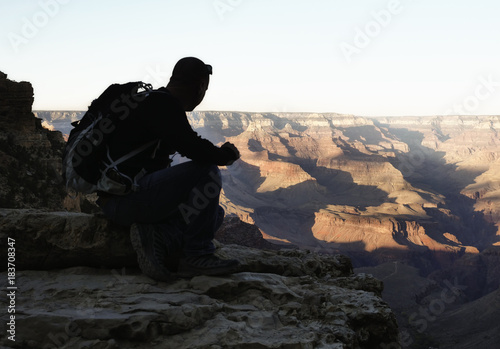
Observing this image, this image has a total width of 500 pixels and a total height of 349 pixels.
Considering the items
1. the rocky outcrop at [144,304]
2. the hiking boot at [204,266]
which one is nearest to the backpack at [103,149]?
the rocky outcrop at [144,304]

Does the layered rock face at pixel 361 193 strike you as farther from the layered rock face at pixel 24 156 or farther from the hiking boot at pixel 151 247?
the hiking boot at pixel 151 247

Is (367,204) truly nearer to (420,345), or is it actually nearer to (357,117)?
(420,345)

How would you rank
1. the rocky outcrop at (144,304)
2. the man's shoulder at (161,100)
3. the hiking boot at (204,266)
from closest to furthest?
the rocky outcrop at (144,304), the man's shoulder at (161,100), the hiking boot at (204,266)

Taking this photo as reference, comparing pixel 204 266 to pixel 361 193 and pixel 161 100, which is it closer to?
pixel 161 100

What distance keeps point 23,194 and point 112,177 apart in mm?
14538

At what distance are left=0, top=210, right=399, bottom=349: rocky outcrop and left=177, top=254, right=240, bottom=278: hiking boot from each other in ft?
0.22

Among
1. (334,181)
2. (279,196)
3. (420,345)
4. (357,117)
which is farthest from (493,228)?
(357,117)

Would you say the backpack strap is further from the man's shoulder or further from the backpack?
the man's shoulder

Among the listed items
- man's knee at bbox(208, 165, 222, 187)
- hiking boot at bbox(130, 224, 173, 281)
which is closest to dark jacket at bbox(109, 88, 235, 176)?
man's knee at bbox(208, 165, 222, 187)

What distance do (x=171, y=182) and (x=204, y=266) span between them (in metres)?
0.92

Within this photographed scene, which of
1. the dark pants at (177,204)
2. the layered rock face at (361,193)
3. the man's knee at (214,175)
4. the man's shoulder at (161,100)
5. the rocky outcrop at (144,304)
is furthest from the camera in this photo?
the layered rock face at (361,193)

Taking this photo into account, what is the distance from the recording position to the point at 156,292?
361cm

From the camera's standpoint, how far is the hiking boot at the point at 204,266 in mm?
3916

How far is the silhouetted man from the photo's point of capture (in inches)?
134
